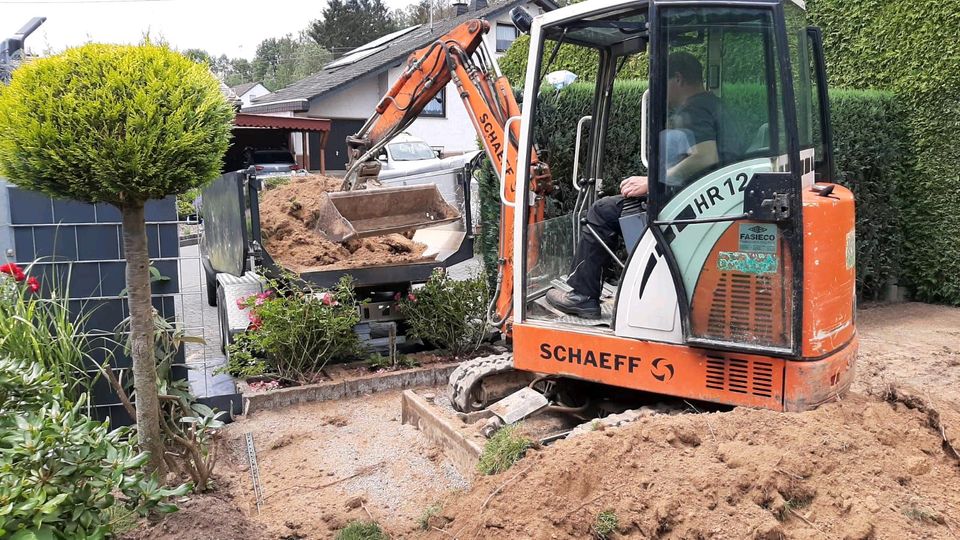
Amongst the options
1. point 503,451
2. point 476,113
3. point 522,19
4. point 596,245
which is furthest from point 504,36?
point 503,451

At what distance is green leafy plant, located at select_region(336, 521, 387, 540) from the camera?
339 cm

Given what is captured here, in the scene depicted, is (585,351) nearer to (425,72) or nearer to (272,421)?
(272,421)

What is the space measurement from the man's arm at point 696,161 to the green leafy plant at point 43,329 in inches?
124

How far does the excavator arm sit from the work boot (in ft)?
2.39

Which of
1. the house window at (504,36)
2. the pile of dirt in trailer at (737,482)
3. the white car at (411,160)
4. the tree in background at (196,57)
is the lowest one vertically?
the pile of dirt in trailer at (737,482)

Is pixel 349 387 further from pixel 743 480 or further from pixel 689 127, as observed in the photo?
pixel 743 480

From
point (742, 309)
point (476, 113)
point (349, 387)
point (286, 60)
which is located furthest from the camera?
point (286, 60)

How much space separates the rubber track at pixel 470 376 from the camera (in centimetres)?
513

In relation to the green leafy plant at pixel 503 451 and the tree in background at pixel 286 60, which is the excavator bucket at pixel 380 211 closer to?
the green leafy plant at pixel 503 451

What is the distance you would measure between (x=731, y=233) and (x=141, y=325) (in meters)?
2.69

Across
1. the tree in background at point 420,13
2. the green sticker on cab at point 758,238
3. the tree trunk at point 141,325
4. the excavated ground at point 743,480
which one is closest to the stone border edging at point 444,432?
the excavated ground at point 743,480

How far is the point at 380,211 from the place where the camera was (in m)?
6.76

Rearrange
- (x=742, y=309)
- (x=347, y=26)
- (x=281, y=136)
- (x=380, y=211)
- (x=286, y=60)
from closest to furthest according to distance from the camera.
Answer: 1. (x=742, y=309)
2. (x=380, y=211)
3. (x=281, y=136)
4. (x=347, y=26)
5. (x=286, y=60)

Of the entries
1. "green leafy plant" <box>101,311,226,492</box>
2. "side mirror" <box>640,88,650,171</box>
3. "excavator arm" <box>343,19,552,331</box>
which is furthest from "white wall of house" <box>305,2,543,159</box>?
"side mirror" <box>640,88,650,171</box>
